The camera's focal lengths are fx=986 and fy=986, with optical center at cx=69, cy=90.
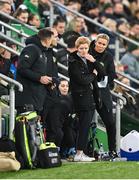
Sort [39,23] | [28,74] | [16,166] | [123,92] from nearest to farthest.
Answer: [16,166]
[28,74]
[123,92]
[39,23]

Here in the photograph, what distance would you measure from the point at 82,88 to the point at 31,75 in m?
0.78

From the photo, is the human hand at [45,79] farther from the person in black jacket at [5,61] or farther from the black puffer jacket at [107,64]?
the black puffer jacket at [107,64]

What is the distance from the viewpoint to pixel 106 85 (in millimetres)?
14758

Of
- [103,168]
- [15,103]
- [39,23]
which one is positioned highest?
[39,23]

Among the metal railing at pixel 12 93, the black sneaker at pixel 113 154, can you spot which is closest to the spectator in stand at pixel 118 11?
the black sneaker at pixel 113 154

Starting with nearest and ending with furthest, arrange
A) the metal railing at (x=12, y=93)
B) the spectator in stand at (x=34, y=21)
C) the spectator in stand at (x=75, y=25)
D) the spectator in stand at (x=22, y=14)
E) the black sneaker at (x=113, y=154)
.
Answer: the metal railing at (x=12, y=93) → the black sneaker at (x=113, y=154) → the spectator in stand at (x=22, y=14) → the spectator in stand at (x=34, y=21) → the spectator in stand at (x=75, y=25)

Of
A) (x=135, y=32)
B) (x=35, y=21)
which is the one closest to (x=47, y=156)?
(x=35, y=21)

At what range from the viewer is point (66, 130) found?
1484 centimetres

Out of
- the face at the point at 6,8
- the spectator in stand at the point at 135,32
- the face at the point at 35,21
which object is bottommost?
the face at the point at 35,21

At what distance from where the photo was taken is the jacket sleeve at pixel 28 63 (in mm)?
14008

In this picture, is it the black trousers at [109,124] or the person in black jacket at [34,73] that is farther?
the black trousers at [109,124]

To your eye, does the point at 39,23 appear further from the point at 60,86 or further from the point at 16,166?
the point at 16,166

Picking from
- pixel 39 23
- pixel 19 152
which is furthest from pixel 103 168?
pixel 39 23

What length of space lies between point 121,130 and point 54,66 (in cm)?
194
